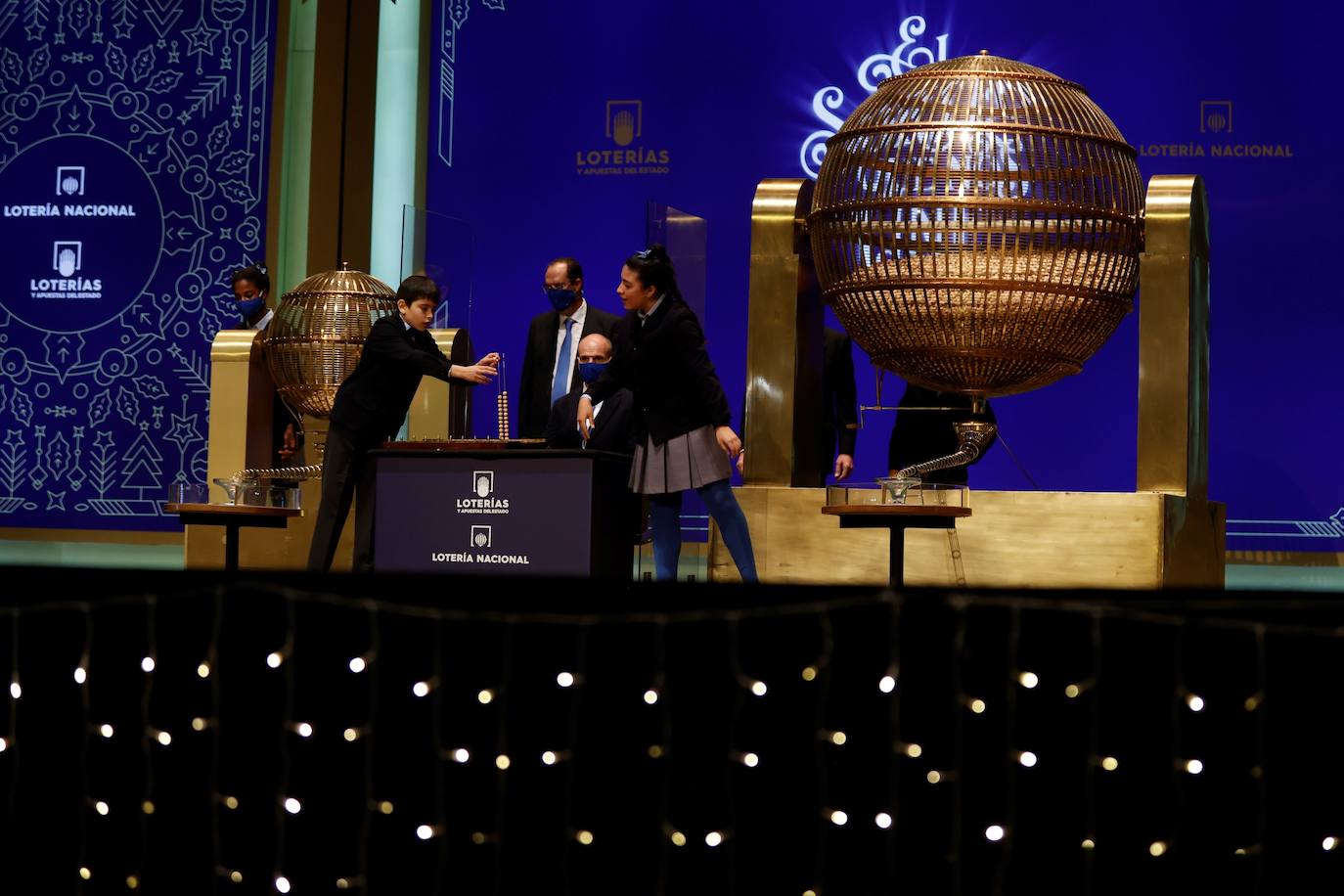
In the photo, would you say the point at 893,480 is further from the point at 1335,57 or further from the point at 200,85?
the point at 200,85

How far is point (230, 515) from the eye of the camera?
606 cm

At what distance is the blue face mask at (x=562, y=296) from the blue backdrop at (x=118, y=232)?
3558 millimetres

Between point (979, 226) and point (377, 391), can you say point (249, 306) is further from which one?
point (979, 226)

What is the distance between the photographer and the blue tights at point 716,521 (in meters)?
5.34

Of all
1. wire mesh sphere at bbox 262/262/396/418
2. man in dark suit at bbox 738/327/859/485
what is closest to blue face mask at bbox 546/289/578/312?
wire mesh sphere at bbox 262/262/396/418

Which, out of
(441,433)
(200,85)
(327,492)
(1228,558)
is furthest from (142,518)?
(1228,558)

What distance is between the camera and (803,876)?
2598 mm

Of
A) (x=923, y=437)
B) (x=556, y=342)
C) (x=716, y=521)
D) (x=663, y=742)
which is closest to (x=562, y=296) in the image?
(x=556, y=342)

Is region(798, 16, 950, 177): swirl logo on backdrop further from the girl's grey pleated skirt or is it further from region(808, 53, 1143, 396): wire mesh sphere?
region(808, 53, 1143, 396): wire mesh sphere

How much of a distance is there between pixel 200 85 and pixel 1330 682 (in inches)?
347

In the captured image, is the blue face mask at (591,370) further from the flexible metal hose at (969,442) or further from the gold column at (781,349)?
the flexible metal hose at (969,442)

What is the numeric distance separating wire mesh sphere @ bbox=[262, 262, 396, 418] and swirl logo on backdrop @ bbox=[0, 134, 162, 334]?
128 inches

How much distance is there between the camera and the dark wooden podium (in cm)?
532

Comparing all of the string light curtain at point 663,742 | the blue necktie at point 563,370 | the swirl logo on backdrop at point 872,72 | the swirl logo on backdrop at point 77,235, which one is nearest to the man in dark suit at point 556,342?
the blue necktie at point 563,370
